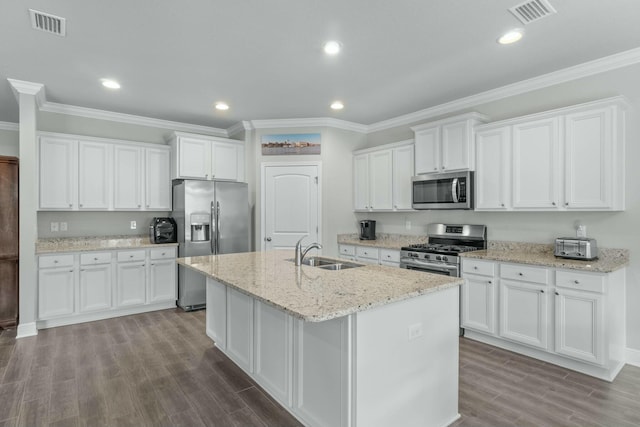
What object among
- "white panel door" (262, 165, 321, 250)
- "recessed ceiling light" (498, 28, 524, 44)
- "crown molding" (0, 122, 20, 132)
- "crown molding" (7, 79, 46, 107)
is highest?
"recessed ceiling light" (498, 28, 524, 44)

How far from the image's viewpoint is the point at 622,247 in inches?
119

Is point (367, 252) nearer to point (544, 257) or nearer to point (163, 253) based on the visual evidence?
point (544, 257)

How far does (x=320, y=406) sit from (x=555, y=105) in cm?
351

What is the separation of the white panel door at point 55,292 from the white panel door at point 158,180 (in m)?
1.29

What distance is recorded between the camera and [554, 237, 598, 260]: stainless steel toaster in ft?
9.68

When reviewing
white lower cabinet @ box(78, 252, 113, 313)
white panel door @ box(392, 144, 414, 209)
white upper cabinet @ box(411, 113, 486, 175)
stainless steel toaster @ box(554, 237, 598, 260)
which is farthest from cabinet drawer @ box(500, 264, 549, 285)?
white lower cabinet @ box(78, 252, 113, 313)

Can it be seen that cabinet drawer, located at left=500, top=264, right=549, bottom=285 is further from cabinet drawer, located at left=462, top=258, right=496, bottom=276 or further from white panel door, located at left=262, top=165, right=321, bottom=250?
white panel door, located at left=262, top=165, right=321, bottom=250

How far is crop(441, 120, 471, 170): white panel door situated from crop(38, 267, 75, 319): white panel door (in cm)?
458

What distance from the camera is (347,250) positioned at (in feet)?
16.7

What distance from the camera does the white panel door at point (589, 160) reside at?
9.46 feet

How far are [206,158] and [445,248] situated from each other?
3.45m

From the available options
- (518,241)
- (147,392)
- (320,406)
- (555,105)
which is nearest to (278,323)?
(320,406)

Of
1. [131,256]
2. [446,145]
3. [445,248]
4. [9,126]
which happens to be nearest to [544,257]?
[445,248]

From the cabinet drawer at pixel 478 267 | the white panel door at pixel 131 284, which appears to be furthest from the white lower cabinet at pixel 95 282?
the cabinet drawer at pixel 478 267
